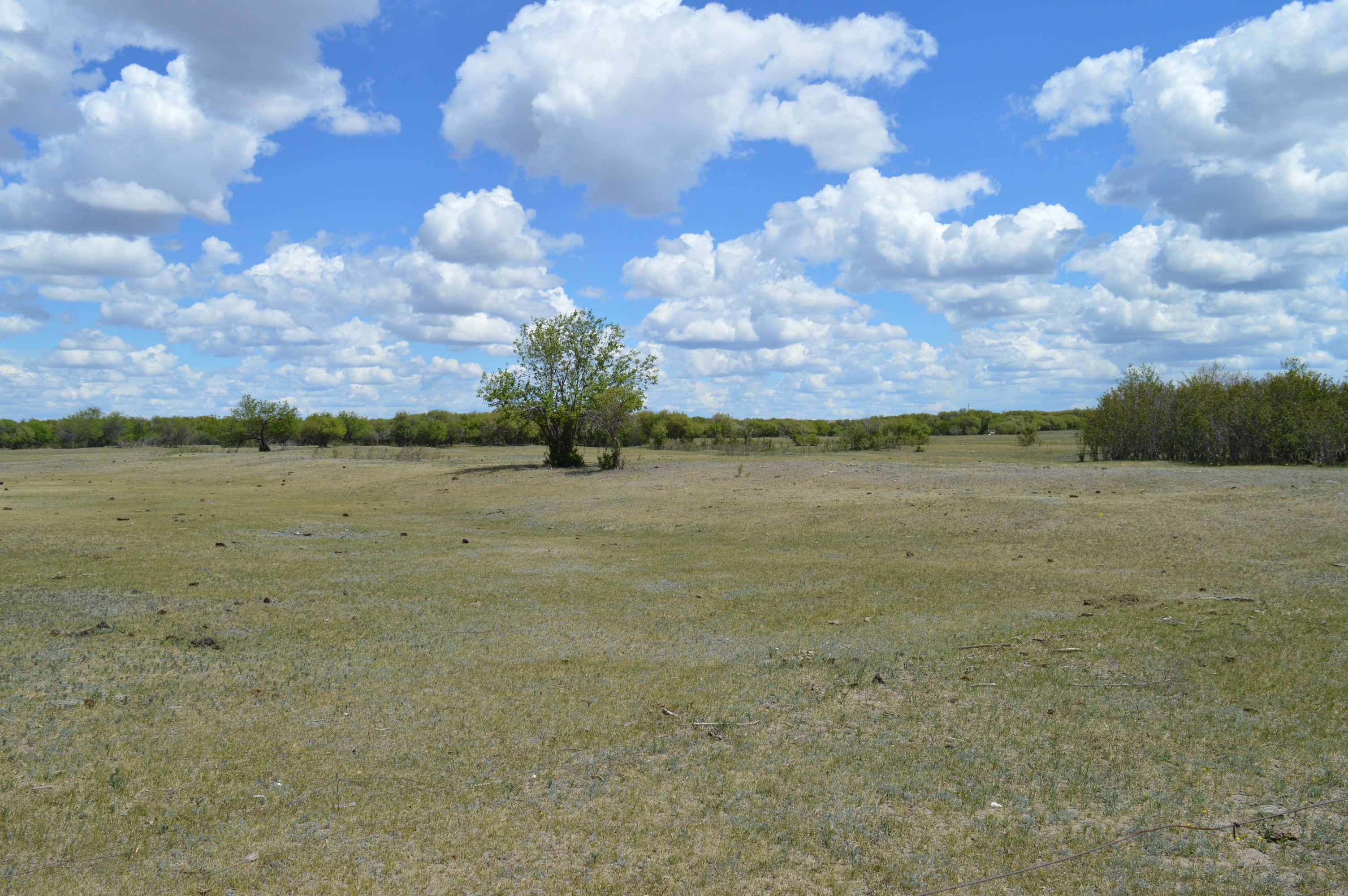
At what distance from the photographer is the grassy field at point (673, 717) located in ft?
13.3

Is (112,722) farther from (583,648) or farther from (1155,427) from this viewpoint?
(1155,427)

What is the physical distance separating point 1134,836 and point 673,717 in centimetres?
320

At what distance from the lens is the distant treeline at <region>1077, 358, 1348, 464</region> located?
2642cm

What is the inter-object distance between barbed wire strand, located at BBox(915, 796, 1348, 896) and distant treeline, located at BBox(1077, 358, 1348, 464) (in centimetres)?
2862

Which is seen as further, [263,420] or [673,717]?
[263,420]

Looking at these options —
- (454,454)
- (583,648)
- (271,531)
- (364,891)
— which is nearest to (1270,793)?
(364,891)

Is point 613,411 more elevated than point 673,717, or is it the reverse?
point 613,411

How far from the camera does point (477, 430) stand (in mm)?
80500

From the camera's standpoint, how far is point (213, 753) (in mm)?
5285

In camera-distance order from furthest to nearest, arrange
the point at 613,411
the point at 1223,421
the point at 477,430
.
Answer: the point at 477,430 < the point at 613,411 < the point at 1223,421

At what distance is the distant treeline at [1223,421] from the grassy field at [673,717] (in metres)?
16.4

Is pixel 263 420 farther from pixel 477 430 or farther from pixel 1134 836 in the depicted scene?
pixel 1134 836

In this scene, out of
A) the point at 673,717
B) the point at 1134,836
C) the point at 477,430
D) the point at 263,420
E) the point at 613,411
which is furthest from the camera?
the point at 477,430

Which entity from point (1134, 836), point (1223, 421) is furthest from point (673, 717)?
point (1223, 421)
